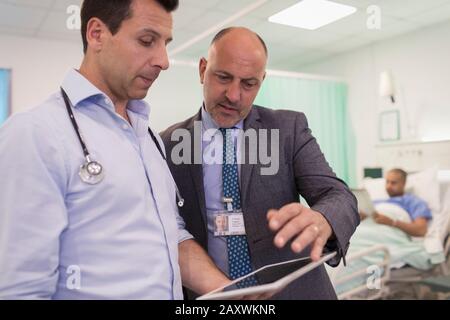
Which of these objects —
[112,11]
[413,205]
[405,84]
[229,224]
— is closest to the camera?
[112,11]

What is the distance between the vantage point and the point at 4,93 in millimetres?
3061

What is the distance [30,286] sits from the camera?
55 centimetres

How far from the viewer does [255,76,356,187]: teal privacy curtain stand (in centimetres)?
329

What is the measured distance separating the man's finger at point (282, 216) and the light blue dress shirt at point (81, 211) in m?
0.21

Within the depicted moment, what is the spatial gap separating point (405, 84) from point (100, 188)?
3473 millimetres

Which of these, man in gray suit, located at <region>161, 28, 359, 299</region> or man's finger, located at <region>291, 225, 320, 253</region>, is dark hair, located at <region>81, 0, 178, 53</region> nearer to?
man in gray suit, located at <region>161, 28, 359, 299</region>

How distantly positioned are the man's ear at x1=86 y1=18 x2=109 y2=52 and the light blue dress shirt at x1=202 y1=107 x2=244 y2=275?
0.39 metres

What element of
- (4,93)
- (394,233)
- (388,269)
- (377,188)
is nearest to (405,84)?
(377,188)

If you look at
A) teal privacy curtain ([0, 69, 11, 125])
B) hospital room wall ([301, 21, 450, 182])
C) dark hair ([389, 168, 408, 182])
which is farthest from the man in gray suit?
hospital room wall ([301, 21, 450, 182])

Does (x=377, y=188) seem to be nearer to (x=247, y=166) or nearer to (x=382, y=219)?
(x=382, y=219)

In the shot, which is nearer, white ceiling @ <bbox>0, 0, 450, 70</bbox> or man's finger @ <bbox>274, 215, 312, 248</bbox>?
man's finger @ <bbox>274, 215, 312, 248</bbox>

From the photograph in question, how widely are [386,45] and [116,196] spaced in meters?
3.62
